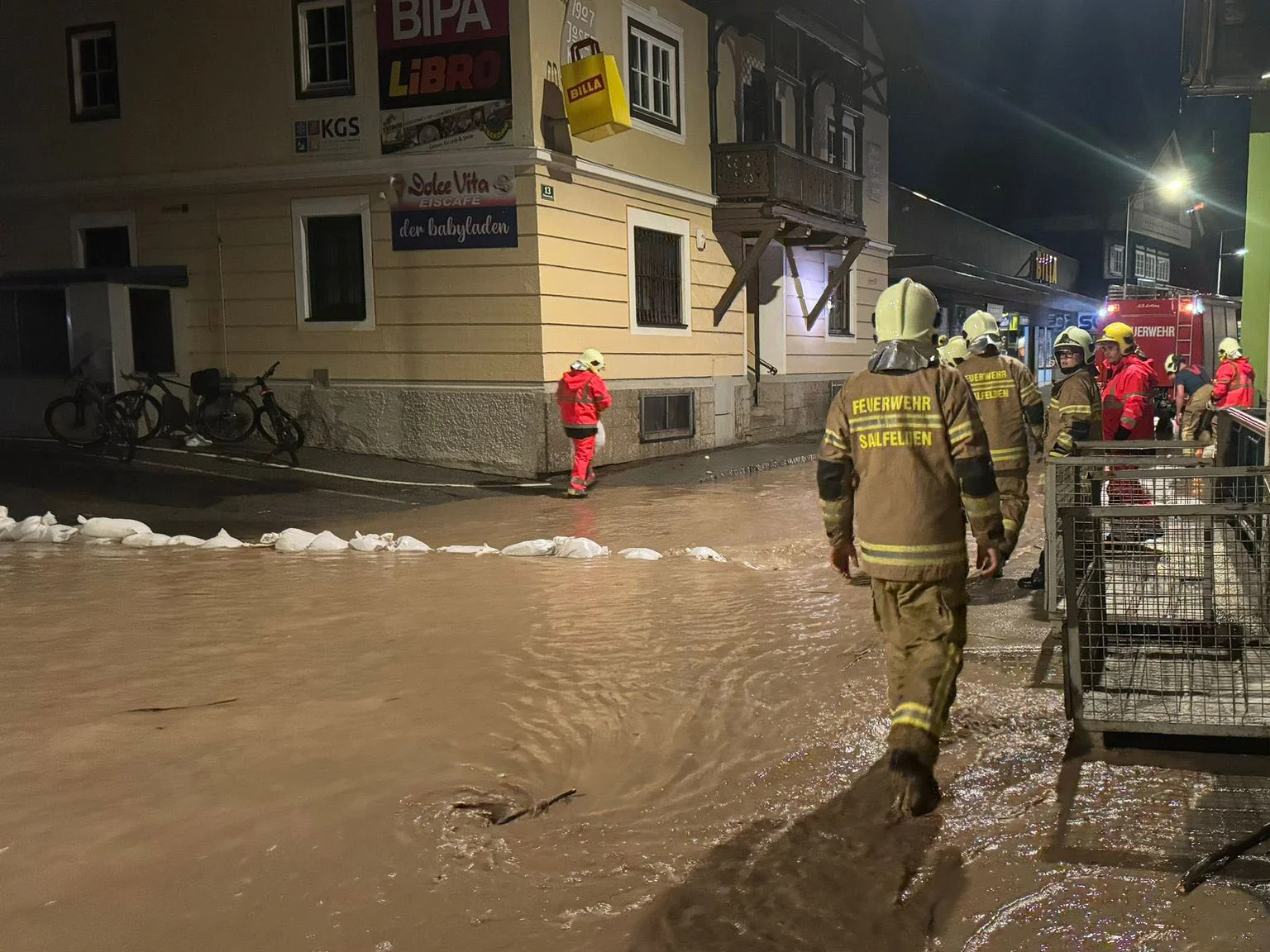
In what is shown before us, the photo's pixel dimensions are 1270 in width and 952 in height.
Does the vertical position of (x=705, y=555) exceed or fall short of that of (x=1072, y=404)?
it falls short

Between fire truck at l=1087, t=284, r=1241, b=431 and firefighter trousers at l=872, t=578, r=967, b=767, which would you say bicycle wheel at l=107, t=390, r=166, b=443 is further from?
fire truck at l=1087, t=284, r=1241, b=431

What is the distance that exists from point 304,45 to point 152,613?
11.7 metres

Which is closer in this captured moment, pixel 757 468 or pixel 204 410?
pixel 204 410

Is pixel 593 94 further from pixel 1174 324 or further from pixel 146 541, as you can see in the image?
pixel 1174 324

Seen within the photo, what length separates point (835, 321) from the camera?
984 inches

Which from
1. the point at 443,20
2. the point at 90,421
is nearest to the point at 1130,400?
the point at 443,20

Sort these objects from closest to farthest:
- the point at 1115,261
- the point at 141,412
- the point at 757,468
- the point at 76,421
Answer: the point at 141,412
the point at 76,421
the point at 757,468
the point at 1115,261

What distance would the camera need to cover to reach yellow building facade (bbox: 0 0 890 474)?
1491 cm

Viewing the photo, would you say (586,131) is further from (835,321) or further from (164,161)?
(835,321)

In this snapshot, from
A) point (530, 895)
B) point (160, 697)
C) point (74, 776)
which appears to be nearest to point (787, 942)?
point (530, 895)

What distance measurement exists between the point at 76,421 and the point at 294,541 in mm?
8073

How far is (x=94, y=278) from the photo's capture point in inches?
627

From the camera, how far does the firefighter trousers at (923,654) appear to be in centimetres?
405

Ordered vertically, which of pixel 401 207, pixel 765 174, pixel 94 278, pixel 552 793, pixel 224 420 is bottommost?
pixel 552 793
